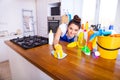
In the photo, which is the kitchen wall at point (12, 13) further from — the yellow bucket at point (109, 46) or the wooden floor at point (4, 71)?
the yellow bucket at point (109, 46)

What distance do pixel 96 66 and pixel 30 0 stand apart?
290 centimetres

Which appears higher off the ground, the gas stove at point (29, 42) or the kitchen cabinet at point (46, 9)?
the kitchen cabinet at point (46, 9)

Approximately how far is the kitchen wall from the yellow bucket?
2.60m

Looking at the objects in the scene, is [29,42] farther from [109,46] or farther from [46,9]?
[46,9]

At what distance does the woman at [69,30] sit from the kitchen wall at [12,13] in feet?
6.29

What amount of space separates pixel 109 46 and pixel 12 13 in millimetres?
2709

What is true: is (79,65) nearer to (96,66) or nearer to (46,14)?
(96,66)

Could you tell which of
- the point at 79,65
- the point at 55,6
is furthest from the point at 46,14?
the point at 79,65

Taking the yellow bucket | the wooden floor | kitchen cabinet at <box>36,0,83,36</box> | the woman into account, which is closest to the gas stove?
the woman

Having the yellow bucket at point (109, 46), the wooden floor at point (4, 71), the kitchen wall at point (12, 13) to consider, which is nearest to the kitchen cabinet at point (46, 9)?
the kitchen wall at point (12, 13)

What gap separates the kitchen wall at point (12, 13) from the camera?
8.69 feet

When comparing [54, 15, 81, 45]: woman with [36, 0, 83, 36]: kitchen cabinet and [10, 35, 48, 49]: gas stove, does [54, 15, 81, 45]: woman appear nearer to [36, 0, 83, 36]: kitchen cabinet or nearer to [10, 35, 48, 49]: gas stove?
[10, 35, 48, 49]: gas stove

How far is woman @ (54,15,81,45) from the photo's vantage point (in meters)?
1.36

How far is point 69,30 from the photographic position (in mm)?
1412
